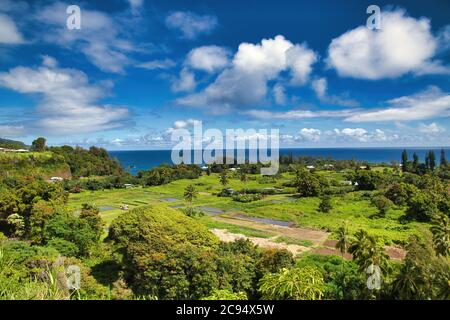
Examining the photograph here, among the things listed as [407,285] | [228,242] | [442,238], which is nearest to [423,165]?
[442,238]

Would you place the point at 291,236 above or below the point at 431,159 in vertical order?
below

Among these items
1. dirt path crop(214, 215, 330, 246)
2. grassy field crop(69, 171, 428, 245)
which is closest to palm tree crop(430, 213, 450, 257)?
grassy field crop(69, 171, 428, 245)

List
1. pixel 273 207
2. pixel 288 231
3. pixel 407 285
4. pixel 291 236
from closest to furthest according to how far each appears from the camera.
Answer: pixel 407 285
pixel 291 236
pixel 288 231
pixel 273 207

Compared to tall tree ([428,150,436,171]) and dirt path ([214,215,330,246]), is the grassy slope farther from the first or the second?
tall tree ([428,150,436,171])

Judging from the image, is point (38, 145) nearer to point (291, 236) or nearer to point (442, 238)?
point (291, 236)
